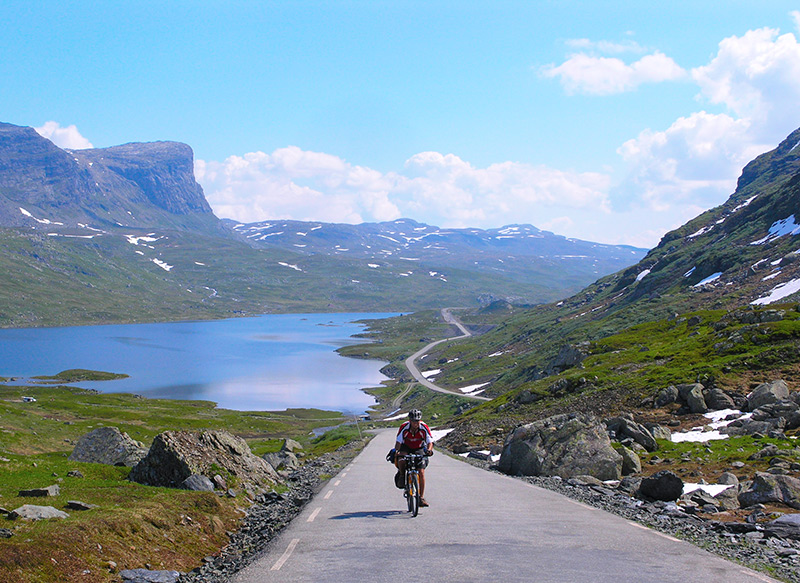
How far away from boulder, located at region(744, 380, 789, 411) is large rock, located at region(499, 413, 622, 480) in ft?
36.8

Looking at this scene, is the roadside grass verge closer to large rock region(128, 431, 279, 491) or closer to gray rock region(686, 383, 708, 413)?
large rock region(128, 431, 279, 491)

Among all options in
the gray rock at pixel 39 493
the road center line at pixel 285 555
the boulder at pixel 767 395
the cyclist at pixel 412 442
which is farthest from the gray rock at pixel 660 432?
the gray rock at pixel 39 493

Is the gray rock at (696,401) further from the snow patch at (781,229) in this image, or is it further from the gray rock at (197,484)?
the snow patch at (781,229)

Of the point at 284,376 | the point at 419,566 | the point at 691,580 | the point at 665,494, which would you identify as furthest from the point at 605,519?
the point at 284,376

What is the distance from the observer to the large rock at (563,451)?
88.4 feet

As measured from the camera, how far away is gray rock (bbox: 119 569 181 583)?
1164 cm

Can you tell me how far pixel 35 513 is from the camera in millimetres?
13477

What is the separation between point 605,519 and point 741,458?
40.0ft

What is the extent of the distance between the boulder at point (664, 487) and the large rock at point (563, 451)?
Result: 18.0 feet

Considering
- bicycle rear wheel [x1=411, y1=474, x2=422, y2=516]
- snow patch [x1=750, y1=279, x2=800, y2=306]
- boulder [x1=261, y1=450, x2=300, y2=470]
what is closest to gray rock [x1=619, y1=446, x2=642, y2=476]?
bicycle rear wheel [x1=411, y1=474, x2=422, y2=516]

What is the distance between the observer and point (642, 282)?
170m

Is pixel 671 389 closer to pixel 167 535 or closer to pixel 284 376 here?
pixel 167 535

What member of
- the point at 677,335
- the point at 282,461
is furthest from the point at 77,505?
the point at 677,335

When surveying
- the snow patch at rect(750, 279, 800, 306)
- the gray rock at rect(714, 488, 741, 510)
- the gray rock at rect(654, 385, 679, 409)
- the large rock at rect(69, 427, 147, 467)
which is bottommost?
the large rock at rect(69, 427, 147, 467)
